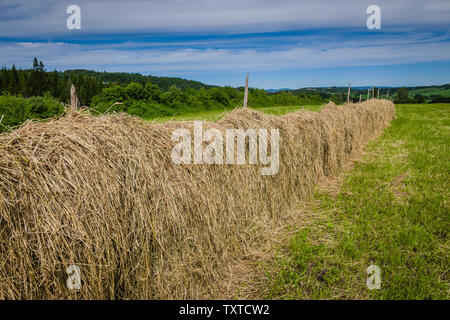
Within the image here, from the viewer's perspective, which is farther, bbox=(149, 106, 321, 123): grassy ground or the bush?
the bush

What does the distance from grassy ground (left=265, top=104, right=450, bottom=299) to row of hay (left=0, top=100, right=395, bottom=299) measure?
867mm

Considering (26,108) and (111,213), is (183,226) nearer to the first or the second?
(111,213)

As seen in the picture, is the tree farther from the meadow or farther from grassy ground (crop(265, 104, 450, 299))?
grassy ground (crop(265, 104, 450, 299))

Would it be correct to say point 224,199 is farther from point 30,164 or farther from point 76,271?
point 30,164

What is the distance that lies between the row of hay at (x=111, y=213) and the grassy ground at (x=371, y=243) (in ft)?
2.84

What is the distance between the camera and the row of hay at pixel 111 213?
2088 millimetres

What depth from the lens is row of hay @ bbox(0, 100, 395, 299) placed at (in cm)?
209

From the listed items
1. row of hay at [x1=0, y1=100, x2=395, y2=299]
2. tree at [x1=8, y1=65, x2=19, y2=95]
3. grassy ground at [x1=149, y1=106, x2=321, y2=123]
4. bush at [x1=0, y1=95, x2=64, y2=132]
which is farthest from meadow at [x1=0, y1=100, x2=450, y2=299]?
tree at [x1=8, y1=65, x2=19, y2=95]

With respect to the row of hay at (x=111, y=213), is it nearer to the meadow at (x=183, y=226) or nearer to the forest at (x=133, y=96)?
the meadow at (x=183, y=226)

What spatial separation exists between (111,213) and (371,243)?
3.77 metres

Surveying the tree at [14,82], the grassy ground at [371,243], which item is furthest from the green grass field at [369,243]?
the tree at [14,82]


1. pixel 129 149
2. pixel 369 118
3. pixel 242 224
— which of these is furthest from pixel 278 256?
pixel 369 118

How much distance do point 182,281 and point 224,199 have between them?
117 centimetres

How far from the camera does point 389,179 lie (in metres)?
7.30
